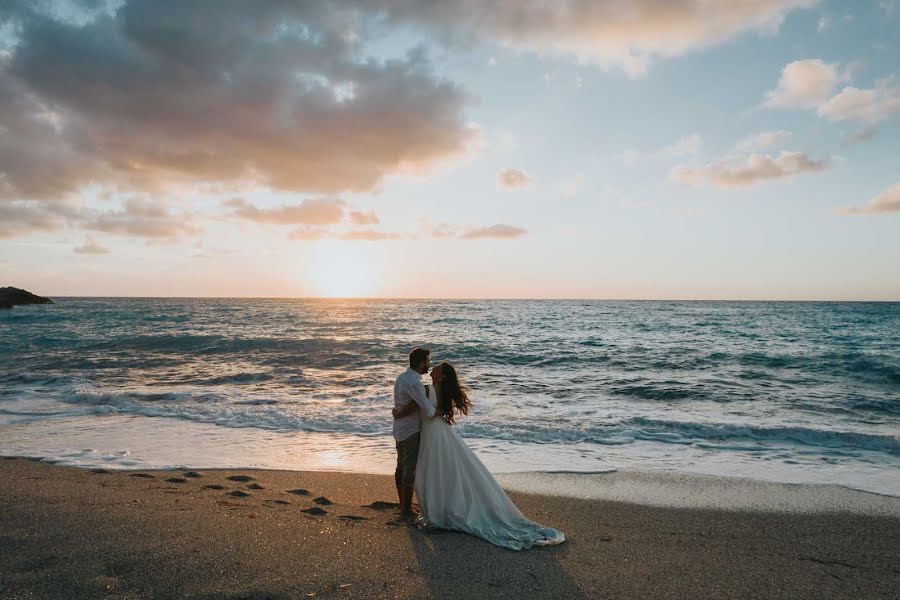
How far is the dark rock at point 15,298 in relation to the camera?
81.7 m

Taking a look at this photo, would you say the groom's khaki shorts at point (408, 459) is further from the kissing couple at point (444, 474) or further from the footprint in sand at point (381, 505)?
the footprint in sand at point (381, 505)

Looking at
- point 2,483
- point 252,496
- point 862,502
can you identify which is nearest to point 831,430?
point 862,502

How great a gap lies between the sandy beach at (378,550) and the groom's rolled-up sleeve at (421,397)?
1306mm

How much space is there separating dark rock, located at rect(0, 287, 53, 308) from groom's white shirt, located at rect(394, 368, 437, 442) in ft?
Answer: 316

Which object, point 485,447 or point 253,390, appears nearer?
point 485,447

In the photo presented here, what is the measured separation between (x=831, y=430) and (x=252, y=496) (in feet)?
39.1

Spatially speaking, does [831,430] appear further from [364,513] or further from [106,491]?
[106,491]

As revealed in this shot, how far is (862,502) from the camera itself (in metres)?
7.21

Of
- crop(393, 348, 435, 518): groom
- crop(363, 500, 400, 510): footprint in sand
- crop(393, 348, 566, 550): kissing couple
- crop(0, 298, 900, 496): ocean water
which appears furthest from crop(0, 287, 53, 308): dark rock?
crop(393, 348, 566, 550): kissing couple

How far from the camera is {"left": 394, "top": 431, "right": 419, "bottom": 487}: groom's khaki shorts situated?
21.2 ft

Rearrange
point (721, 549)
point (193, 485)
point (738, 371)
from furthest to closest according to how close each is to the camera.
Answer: point (738, 371)
point (193, 485)
point (721, 549)

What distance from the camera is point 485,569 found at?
4.82 metres

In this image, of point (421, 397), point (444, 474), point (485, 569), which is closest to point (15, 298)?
point (421, 397)

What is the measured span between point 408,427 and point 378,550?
→ 1590mm
